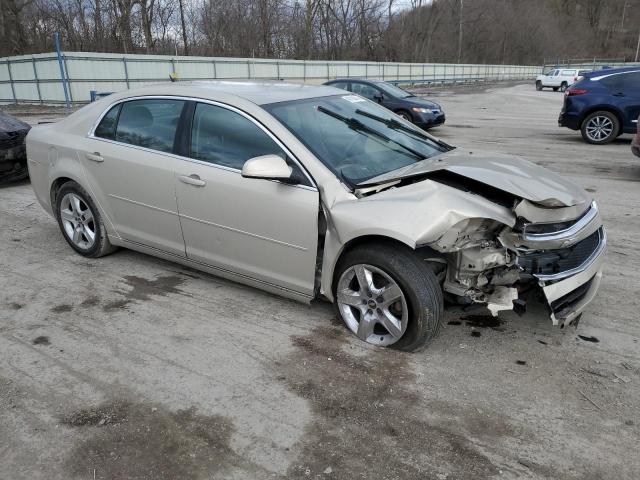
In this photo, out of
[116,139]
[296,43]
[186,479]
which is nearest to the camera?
[186,479]

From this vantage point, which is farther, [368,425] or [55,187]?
[55,187]

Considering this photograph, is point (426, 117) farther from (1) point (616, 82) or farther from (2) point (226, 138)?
(2) point (226, 138)

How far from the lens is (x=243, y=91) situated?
12.9 feet

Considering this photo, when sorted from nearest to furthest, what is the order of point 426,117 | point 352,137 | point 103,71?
1. point 352,137
2. point 426,117
3. point 103,71

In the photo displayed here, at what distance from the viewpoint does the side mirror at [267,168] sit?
3.20 metres

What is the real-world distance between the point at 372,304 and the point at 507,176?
1194mm

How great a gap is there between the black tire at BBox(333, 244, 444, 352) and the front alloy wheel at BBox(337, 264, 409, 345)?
0.16ft

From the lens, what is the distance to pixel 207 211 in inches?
148

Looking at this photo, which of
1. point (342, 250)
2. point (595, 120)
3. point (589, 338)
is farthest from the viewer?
point (595, 120)

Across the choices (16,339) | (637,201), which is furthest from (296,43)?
(16,339)

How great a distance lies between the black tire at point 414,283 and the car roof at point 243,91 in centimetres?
141

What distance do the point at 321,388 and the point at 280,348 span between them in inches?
19.8

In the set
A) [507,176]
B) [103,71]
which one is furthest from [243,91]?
[103,71]

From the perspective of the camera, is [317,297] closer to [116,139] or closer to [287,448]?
[287,448]
